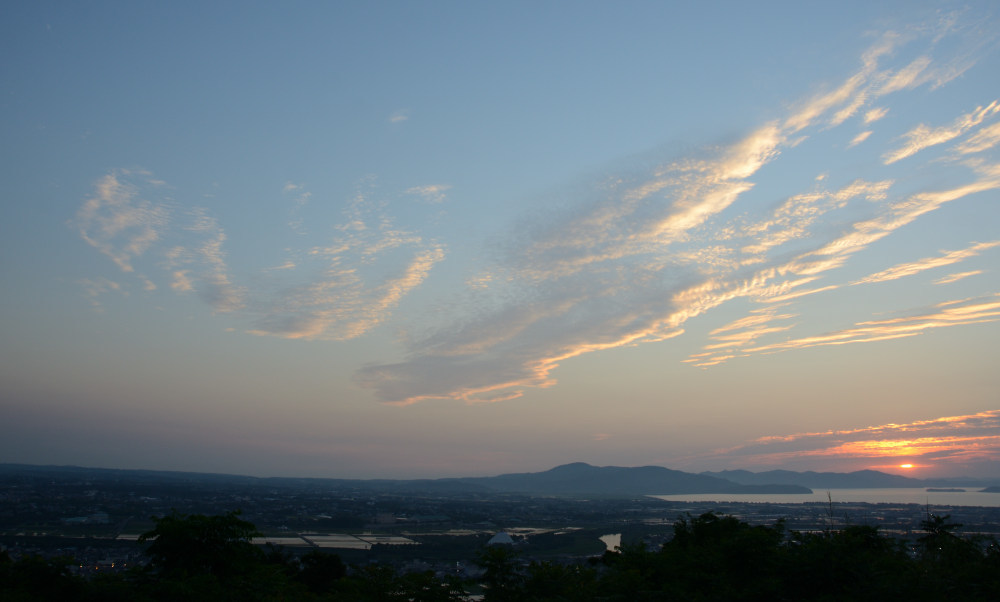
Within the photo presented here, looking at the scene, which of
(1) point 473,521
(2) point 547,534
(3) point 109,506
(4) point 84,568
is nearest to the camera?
(4) point 84,568

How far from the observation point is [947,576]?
1728cm

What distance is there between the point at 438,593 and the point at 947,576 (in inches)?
592

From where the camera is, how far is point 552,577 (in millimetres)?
21000

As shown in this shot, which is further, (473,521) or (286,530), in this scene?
(473,521)

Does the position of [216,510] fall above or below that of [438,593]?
below

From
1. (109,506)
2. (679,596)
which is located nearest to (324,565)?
(679,596)

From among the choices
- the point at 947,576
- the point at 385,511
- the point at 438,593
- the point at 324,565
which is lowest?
the point at 385,511

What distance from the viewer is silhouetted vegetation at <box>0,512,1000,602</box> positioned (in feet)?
55.9

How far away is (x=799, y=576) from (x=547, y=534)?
83.8 meters

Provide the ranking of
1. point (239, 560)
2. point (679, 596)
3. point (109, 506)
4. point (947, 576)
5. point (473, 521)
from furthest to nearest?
point (473, 521) → point (109, 506) → point (239, 560) → point (679, 596) → point (947, 576)

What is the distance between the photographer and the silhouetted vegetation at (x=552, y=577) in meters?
17.0

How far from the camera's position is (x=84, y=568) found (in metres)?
46.6

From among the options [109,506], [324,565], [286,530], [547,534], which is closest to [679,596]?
[324,565]

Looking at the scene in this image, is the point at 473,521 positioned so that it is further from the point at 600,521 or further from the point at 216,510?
the point at 216,510
